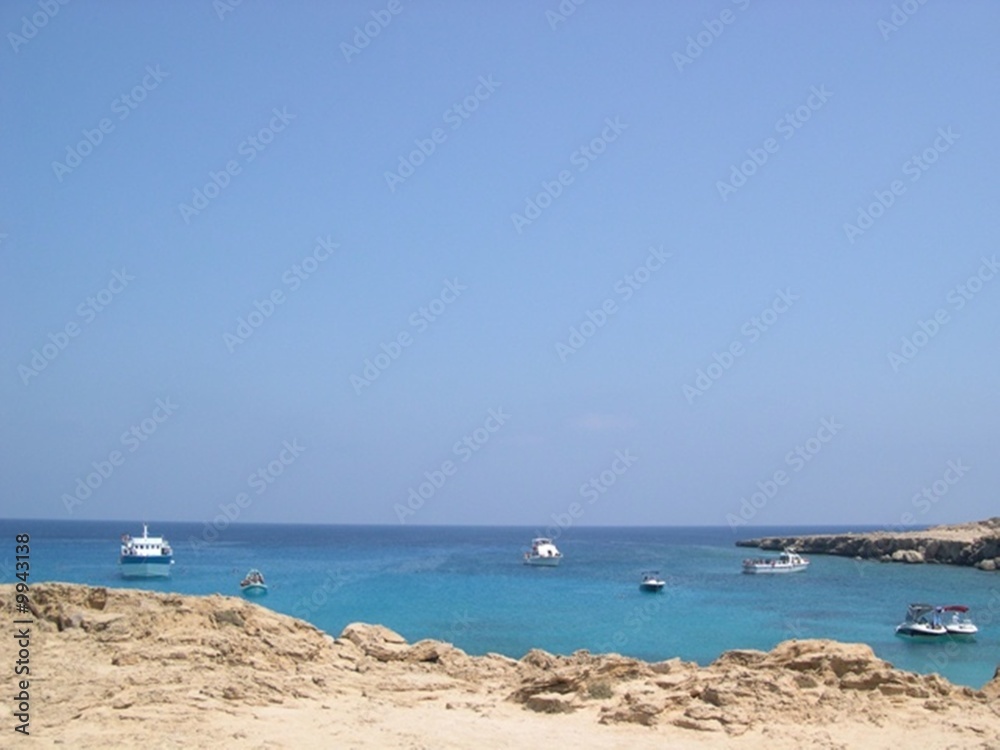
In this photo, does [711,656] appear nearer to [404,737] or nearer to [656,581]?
[404,737]

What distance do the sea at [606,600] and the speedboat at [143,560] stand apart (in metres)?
0.82

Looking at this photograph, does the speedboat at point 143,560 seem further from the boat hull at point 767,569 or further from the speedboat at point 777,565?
the speedboat at point 777,565

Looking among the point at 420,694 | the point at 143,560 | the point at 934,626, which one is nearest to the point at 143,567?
the point at 143,560

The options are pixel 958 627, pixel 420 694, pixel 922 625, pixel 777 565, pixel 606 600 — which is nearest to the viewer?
pixel 420 694

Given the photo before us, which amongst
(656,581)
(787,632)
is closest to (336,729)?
(787,632)

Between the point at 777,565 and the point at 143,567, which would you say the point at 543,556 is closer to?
the point at 777,565

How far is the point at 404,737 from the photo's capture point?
14836mm

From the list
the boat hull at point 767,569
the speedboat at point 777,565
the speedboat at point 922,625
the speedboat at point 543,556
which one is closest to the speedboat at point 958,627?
the speedboat at point 922,625

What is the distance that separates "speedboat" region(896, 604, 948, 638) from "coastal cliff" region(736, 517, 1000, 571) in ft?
164

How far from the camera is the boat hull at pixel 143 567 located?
67812mm

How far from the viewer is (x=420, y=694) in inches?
696

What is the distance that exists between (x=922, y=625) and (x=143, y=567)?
5313 cm

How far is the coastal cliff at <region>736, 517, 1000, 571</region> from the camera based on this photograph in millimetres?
88875

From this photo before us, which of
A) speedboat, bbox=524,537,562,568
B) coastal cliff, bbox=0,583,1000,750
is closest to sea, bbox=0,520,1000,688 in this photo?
speedboat, bbox=524,537,562,568
